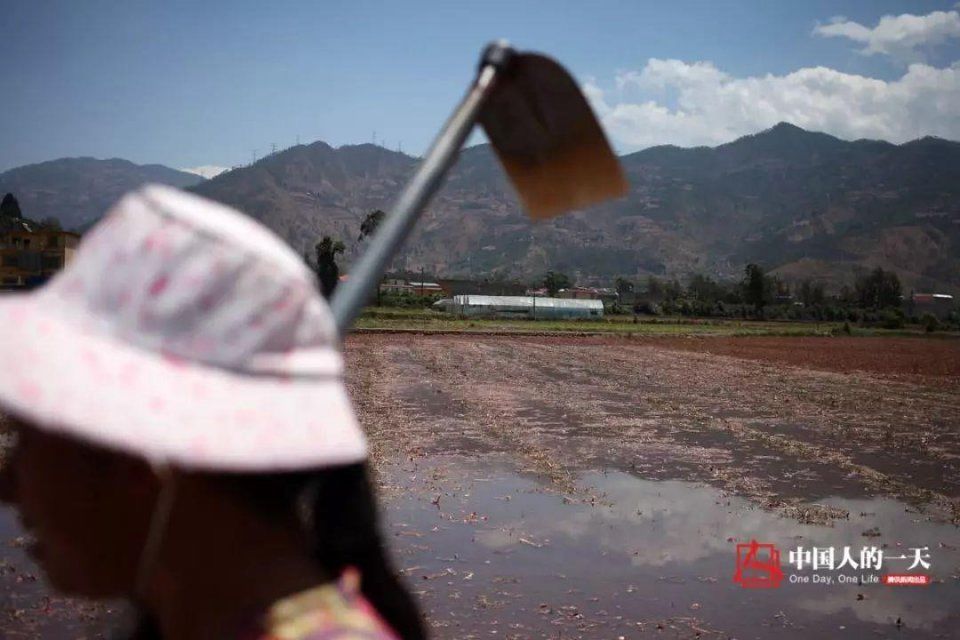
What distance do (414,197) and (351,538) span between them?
0.58 m

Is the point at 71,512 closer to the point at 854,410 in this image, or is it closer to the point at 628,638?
the point at 628,638

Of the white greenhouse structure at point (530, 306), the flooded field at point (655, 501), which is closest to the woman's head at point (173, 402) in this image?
the flooded field at point (655, 501)

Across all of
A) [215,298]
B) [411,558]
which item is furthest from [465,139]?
[411,558]

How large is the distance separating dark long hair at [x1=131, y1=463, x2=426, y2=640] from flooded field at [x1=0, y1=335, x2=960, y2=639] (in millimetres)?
4798

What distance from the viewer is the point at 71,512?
969mm

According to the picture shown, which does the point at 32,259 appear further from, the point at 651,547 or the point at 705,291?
the point at 705,291

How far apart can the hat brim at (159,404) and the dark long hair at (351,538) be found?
0.36 ft

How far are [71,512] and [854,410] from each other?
64.4ft

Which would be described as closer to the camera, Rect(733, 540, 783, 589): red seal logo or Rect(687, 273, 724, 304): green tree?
Rect(733, 540, 783, 589): red seal logo

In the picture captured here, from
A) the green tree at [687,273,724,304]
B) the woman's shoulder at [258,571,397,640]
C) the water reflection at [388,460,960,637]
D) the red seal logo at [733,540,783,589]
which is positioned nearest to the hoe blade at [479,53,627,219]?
the woman's shoulder at [258,571,397,640]

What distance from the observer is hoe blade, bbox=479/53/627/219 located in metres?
1.67

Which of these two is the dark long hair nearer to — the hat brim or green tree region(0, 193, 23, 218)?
the hat brim

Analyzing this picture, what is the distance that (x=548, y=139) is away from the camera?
1.82 m

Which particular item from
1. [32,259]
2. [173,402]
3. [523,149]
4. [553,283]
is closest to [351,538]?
[173,402]
